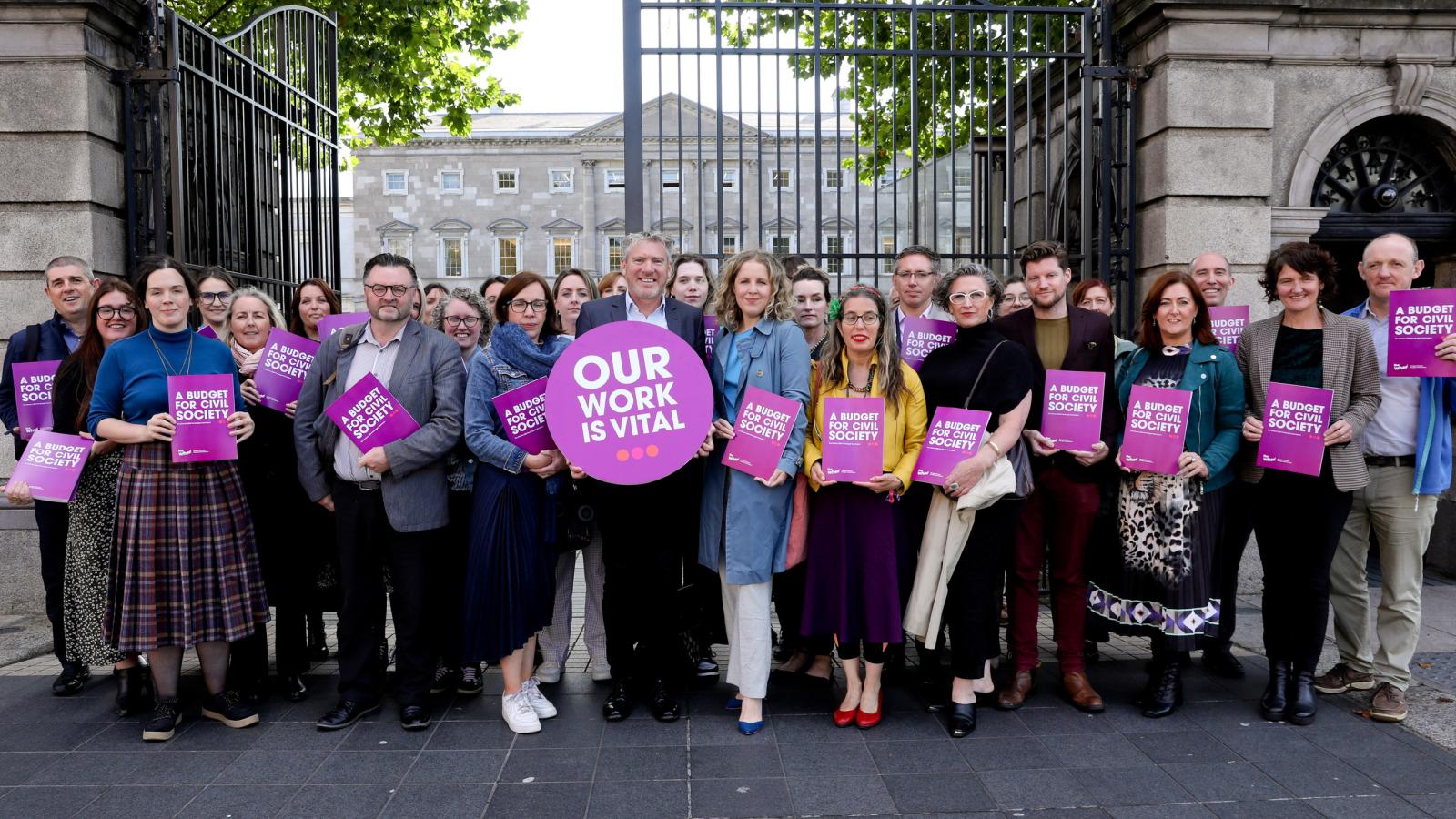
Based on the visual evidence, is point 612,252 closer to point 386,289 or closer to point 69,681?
point 69,681

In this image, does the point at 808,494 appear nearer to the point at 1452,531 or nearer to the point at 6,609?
the point at 6,609

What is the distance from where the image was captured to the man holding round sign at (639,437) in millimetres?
4363

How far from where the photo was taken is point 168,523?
446 centimetres

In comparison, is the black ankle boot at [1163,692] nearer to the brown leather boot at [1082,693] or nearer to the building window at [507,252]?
the brown leather boot at [1082,693]

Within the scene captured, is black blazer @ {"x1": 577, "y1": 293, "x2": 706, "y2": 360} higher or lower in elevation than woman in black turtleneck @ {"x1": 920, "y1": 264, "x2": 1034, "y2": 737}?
higher

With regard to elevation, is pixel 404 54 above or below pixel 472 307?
above

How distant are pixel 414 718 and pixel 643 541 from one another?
1.37m

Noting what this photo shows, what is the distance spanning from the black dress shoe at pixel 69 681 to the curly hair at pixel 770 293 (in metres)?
3.96

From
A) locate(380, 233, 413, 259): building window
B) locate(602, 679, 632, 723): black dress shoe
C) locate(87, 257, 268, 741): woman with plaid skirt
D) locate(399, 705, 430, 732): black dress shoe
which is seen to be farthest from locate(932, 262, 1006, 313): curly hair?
locate(380, 233, 413, 259): building window

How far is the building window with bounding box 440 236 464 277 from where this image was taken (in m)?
67.7

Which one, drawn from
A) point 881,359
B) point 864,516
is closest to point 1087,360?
point 881,359

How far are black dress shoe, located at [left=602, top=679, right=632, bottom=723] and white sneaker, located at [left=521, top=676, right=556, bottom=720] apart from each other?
262mm

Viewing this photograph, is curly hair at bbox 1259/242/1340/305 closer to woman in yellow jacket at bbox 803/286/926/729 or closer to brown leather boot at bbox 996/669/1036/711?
woman in yellow jacket at bbox 803/286/926/729

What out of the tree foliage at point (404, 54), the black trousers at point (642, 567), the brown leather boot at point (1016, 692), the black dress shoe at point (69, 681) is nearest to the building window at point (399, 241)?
the tree foliage at point (404, 54)
